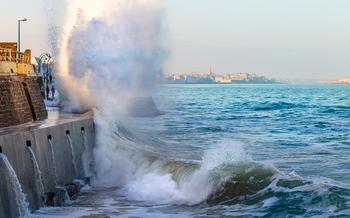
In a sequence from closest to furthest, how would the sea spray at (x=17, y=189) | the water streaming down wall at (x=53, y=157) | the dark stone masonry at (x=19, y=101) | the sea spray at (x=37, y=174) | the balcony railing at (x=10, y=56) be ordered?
the sea spray at (x=17, y=189) < the sea spray at (x=37, y=174) < the water streaming down wall at (x=53, y=157) < the dark stone masonry at (x=19, y=101) < the balcony railing at (x=10, y=56)

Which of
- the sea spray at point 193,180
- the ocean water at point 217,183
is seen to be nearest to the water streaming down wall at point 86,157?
the ocean water at point 217,183

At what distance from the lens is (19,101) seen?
18.5 meters

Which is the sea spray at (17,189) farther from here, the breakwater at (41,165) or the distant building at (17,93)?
the distant building at (17,93)

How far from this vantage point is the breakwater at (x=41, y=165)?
11602mm

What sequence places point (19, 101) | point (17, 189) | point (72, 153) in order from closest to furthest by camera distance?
point (17, 189)
point (72, 153)
point (19, 101)

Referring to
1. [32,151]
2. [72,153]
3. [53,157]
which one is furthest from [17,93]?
[32,151]

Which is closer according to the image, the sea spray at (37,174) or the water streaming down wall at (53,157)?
the sea spray at (37,174)

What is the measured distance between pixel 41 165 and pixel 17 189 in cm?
192

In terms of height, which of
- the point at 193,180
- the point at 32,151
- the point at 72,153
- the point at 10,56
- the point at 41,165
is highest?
the point at 10,56

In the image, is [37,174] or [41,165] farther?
[41,165]

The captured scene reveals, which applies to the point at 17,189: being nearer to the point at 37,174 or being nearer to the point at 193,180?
the point at 37,174

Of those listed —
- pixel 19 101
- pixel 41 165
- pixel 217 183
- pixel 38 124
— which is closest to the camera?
pixel 41 165

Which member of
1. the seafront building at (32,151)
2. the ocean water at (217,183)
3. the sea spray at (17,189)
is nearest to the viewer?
the sea spray at (17,189)

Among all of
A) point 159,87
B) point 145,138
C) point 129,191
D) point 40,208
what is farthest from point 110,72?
point 40,208
